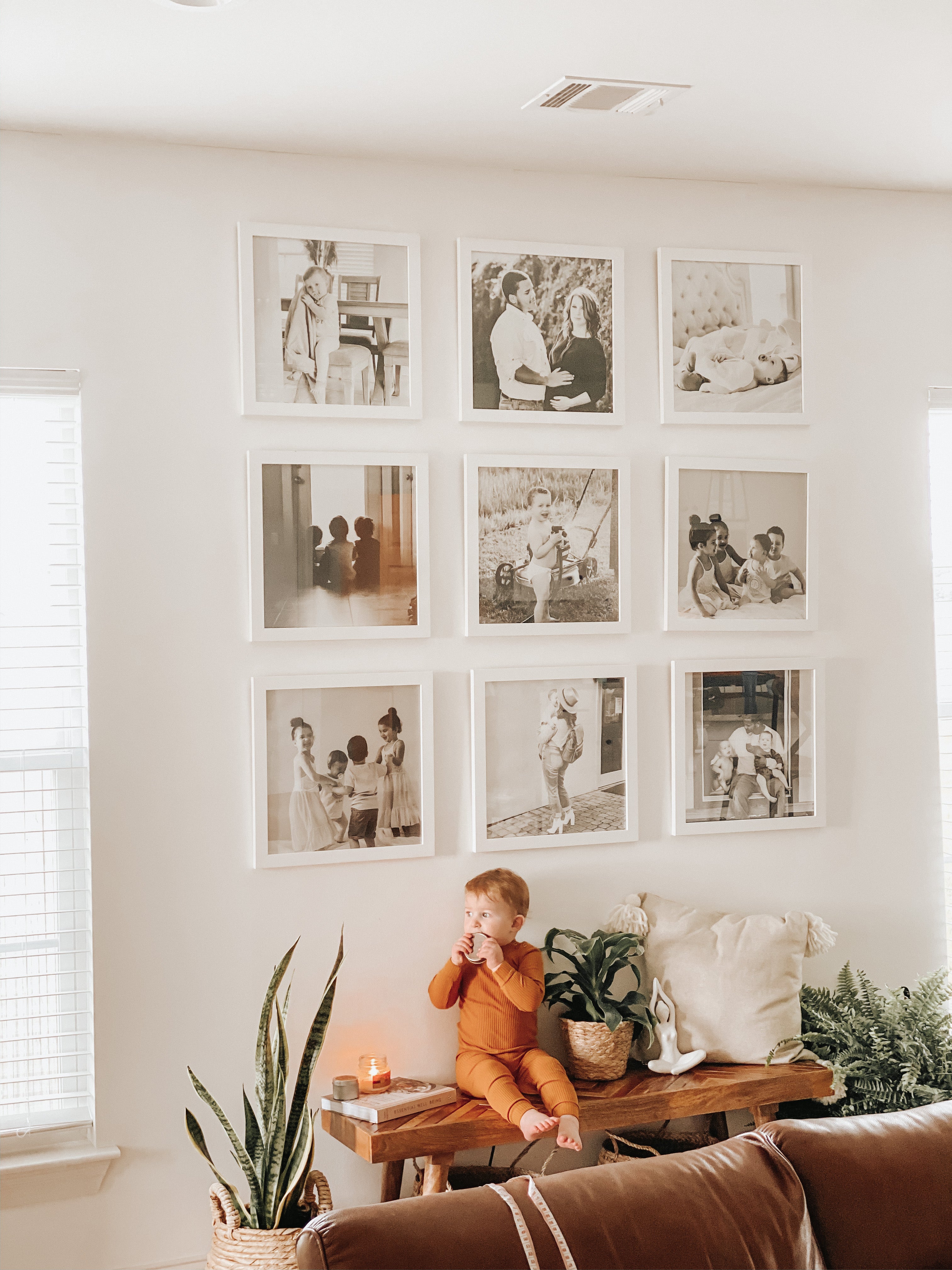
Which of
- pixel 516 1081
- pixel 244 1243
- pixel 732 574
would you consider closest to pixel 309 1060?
pixel 244 1243

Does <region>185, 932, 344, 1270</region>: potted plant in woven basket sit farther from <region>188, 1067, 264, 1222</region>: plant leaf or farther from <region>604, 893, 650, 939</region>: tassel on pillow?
<region>604, 893, 650, 939</region>: tassel on pillow

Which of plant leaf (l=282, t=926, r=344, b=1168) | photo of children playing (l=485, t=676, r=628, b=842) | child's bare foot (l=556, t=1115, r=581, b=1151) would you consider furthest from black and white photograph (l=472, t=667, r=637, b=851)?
child's bare foot (l=556, t=1115, r=581, b=1151)

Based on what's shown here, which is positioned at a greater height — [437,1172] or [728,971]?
[728,971]

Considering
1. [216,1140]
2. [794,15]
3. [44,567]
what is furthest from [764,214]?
[216,1140]

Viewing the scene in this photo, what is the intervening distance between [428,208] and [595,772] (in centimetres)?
145

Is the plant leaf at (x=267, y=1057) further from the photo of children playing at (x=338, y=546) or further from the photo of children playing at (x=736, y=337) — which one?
the photo of children playing at (x=736, y=337)

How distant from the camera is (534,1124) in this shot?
2455mm

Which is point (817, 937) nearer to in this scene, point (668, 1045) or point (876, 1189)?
point (668, 1045)

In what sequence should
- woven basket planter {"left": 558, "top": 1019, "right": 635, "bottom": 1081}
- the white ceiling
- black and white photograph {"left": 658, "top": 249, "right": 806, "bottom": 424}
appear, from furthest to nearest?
black and white photograph {"left": 658, "top": 249, "right": 806, "bottom": 424} < woven basket planter {"left": 558, "top": 1019, "right": 635, "bottom": 1081} < the white ceiling

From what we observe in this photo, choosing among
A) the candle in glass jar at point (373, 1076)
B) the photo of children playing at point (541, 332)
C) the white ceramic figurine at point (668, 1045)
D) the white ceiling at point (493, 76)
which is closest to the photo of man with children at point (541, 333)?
the photo of children playing at point (541, 332)

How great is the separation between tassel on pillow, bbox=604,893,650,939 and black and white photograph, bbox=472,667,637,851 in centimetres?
18

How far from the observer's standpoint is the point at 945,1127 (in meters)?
1.86

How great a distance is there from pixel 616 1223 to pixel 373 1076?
3.83ft

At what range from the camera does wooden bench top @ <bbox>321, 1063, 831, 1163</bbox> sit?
2.48 meters
